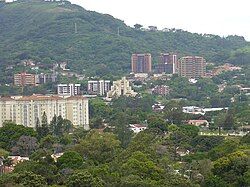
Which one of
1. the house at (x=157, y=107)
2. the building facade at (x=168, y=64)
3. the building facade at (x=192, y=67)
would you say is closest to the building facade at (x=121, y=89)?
the house at (x=157, y=107)

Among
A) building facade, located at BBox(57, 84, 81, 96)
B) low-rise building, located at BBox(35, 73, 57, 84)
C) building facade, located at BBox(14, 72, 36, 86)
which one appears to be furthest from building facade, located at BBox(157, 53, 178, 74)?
building facade, located at BBox(57, 84, 81, 96)

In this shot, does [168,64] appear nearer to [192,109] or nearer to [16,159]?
[192,109]

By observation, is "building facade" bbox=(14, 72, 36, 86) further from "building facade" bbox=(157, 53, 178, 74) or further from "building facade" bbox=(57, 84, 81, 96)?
"building facade" bbox=(157, 53, 178, 74)

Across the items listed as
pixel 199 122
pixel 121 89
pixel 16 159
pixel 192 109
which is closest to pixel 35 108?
pixel 199 122

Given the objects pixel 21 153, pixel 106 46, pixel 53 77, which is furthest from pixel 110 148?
pixel 106 46

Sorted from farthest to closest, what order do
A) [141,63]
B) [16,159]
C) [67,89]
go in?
[141,63]
[67,89]
[16,159]

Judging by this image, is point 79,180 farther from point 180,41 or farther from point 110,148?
point 180,41
